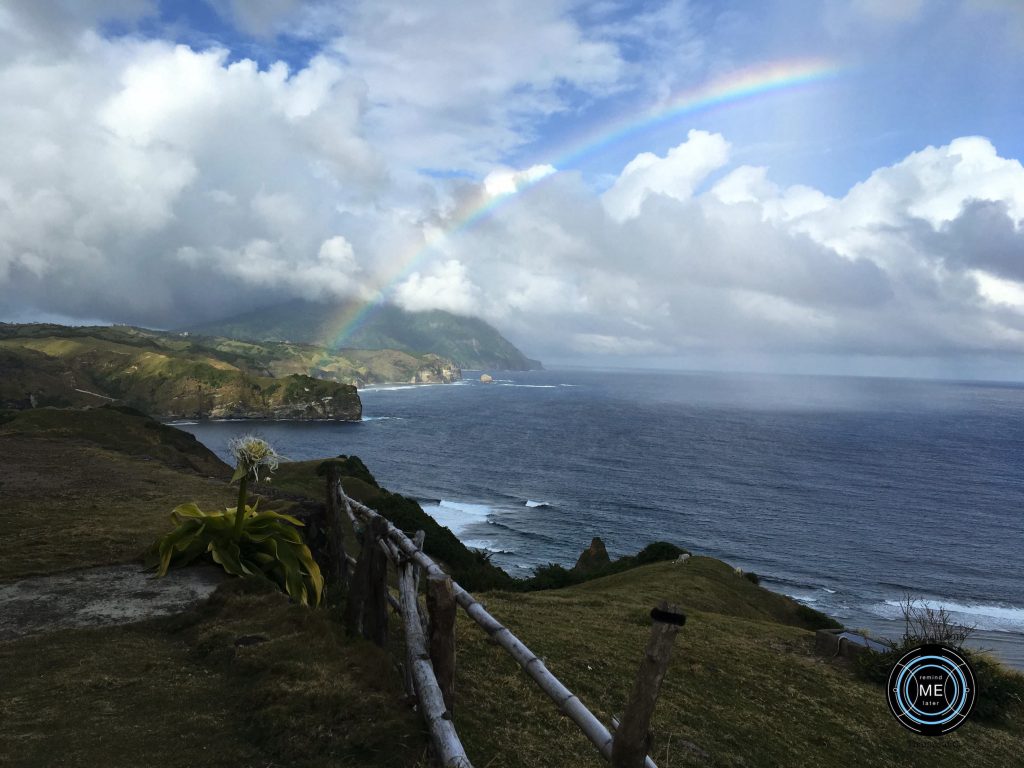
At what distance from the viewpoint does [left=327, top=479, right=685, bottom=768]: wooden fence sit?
12.8 ft

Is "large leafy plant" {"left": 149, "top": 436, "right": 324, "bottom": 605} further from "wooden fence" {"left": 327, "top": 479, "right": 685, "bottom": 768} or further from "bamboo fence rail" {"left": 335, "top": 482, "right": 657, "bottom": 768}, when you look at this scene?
"bamboo fence rail" {"left": 335, "top": 482, "right": 657, "bottom": 768}

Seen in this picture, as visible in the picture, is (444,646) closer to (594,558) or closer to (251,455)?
(251,455)

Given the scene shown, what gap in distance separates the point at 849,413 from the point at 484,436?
457 feet

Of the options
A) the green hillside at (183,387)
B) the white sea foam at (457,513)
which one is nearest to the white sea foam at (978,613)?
the white sea foam at (457,513)

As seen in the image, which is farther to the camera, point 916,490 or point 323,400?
point 323,400

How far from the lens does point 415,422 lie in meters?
148

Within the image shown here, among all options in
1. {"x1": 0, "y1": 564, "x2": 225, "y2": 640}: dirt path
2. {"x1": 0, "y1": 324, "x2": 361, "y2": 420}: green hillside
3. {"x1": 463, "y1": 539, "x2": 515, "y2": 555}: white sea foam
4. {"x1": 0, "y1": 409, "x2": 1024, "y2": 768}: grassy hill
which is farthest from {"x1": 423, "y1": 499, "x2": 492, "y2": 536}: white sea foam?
{"x1": 0, "y1": 324, "x2": 361, "y2": 420}: green hillside

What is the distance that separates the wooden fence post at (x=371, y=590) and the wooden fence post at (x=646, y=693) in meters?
3.82

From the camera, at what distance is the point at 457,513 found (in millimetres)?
64250

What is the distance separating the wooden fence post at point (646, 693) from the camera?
3.82 metres

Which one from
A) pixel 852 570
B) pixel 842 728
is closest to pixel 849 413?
pixel 852 570

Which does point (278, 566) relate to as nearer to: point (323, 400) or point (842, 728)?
point (842, 728)

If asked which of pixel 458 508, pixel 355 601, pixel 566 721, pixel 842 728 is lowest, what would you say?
pixel 458 508

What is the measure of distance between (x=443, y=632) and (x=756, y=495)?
77147 mm
